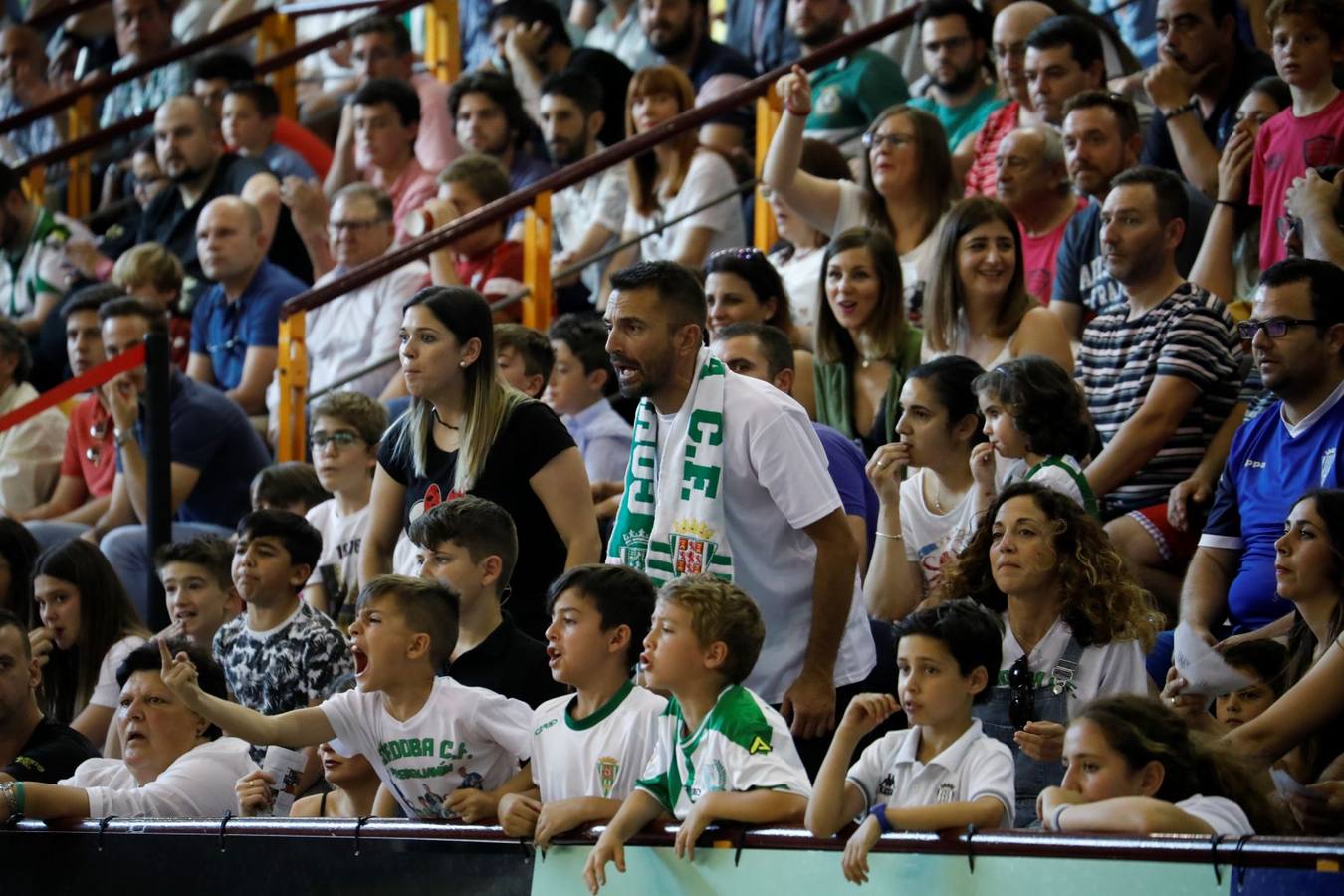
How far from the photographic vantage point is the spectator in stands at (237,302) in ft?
27.9

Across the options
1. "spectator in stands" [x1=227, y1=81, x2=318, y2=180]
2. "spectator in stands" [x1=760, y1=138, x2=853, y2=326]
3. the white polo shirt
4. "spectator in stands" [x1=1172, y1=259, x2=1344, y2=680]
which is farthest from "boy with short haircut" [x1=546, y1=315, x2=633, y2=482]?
"spectator in stands" [x1=227, y1=81, x2=318, y2=180]

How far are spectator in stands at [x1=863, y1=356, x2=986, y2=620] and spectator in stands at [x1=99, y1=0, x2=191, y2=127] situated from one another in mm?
7309

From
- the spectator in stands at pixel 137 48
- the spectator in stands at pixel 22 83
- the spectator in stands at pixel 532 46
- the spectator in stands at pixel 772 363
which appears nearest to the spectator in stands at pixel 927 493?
the spectator in stands at pixel 772 363

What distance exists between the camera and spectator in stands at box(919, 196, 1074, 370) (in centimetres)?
604

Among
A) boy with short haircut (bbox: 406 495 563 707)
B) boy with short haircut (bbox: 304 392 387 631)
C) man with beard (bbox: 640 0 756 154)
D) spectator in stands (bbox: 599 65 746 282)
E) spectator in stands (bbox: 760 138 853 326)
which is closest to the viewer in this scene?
boy with short haircut (bbox: 406 495 563 707)

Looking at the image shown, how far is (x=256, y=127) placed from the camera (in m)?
10.1

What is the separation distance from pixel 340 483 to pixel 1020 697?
275cm

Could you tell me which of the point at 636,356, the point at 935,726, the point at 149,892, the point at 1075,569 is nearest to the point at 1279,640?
the point at 1075,569

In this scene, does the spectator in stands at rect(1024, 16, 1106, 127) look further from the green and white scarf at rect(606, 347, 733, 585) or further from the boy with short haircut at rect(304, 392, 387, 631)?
the green and white scarf at rect(606, 347, 733, 585)

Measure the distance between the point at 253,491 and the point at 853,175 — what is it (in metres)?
2.60

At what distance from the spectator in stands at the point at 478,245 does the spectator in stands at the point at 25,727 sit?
8.93 ft

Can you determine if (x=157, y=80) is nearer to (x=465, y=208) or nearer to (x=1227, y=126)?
(x=465, y=208)

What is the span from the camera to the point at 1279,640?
4.73m

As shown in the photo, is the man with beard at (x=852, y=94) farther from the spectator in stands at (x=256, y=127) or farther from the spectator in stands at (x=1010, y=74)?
the spectator in stands at (x=256, y=127)
